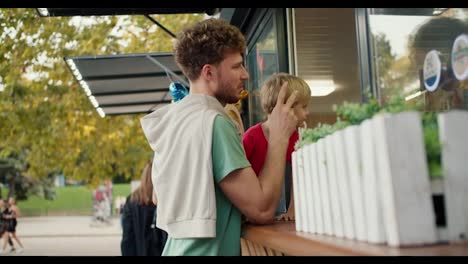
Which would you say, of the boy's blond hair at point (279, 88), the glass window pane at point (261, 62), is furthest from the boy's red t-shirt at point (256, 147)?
the glass window pane at point (261, 62)

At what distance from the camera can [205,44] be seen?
218cm

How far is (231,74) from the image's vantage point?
2.20 meters

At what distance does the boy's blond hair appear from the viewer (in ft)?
8.91

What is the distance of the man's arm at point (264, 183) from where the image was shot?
1.94 meters

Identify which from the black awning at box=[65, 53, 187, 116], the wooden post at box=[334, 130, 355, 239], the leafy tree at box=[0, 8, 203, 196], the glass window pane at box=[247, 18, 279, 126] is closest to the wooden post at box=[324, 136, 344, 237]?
the wooden post at box=[334, 130, 355, 239]

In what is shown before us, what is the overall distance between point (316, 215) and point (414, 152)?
1.77 ft

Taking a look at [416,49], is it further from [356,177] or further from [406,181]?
[406,181]

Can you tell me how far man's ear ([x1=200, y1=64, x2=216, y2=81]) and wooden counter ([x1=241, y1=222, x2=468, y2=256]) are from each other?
1.75 ft

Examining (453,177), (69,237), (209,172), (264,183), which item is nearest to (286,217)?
(264,183)

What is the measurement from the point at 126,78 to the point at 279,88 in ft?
15.0

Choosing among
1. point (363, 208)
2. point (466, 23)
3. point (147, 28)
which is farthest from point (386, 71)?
point (147, 28)

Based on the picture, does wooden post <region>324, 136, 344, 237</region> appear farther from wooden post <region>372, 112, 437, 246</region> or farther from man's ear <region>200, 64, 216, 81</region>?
man's ear <region>200, 64, 216, 81</region>

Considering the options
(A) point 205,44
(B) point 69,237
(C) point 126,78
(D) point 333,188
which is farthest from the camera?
(B) point 69,237

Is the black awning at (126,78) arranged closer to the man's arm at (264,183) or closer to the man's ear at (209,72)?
the man's ear at (209,72)
